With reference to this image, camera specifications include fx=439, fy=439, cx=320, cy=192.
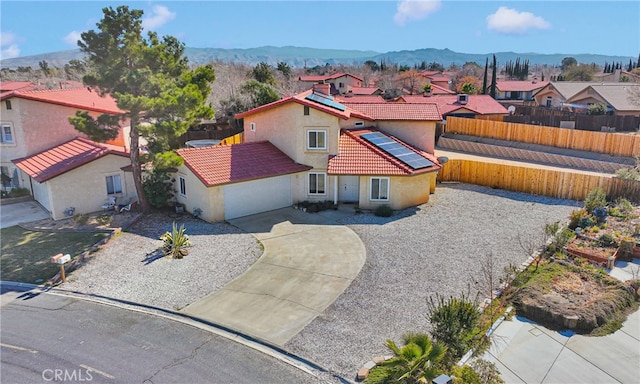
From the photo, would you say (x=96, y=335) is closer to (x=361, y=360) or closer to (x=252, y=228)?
(x=361, y=360)

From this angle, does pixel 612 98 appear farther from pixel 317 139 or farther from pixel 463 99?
pixel 317 139

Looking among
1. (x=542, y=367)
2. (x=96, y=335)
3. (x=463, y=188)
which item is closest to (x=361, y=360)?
(x=542, y=367)

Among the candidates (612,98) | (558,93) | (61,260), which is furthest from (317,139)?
(558,93)

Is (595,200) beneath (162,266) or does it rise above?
above

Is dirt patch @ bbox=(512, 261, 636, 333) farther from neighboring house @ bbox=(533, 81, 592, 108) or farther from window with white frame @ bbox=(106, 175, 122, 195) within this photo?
neighboring house @ bbox=(533, 81, 592, 108)

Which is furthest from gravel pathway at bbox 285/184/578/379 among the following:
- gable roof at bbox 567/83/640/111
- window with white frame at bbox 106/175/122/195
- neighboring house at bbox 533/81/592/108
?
neighboring house at bbox 533/81/592/108

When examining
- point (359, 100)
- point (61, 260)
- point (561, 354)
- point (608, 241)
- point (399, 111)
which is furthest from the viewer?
point (359, 100)
